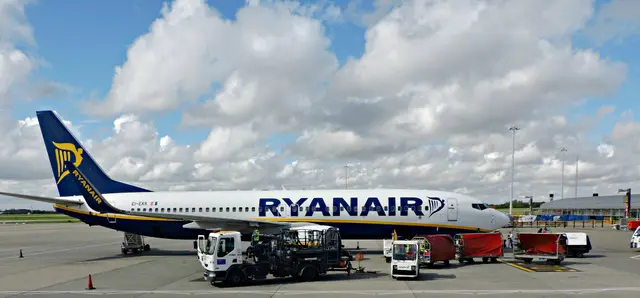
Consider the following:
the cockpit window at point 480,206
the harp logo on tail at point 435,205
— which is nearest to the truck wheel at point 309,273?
the harp logo on tail at point 435,205

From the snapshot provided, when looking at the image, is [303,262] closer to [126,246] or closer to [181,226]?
[181,226]

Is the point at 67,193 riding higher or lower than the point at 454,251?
higher

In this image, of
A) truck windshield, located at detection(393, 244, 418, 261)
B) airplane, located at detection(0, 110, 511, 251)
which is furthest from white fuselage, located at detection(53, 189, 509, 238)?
truck windshield, located at detection(393, 244, 418, 261)

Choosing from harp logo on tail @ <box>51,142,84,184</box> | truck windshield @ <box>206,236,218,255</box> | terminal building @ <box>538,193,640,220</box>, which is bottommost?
terminal building @ <box>538,193,640,220</box>

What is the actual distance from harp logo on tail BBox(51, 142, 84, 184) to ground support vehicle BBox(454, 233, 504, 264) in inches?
1159

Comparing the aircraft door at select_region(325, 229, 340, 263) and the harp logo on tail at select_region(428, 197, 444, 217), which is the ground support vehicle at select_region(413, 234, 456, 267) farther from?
the aircraft door at select_region(325, 229, 340, 263)

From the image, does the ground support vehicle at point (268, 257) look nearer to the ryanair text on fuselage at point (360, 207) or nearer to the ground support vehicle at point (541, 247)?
the ryanair text on fuselage at point (360, 207)

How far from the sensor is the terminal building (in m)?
114

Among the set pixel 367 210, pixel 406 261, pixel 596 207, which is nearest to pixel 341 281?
pixel 406 261

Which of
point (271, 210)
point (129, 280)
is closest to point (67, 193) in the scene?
point (271, 210)

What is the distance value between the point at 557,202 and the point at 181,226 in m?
143

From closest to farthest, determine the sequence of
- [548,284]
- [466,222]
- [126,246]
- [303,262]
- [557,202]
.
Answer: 1. [548,284]
2. [303,262]
3. [466,222]
4. [126,246]
5. [557,202]

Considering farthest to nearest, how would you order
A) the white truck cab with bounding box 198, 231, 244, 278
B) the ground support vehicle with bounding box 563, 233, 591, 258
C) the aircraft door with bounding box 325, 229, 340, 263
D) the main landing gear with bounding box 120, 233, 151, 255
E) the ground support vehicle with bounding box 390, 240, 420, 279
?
the main landing gear with bounding box 120, 233, 151, 255 < the ground support vehicle with bounding box 563, 233, 591, 258 < the aircraft door with bounding box 325, 229, 340, 263 < the ground support vehicle with bounding box 390, 240, 420, 279 < the white truck cab with bounding box 198, 231, 244, 278

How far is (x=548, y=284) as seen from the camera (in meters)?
22.4
